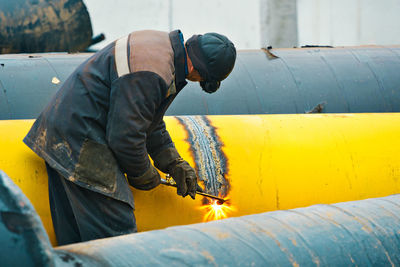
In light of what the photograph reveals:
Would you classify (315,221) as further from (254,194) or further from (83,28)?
(83,28)

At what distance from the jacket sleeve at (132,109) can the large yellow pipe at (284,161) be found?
1.40ft

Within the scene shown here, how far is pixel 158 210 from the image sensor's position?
2.34 meters

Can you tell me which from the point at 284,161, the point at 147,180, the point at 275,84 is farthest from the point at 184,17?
the point at 147,180

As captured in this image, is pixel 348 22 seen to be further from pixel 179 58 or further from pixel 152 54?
pixel 152 54

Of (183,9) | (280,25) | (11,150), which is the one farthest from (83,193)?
(183,9)

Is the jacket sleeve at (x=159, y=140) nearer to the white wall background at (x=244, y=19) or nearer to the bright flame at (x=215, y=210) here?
the bright flame at (x=215, y=210)

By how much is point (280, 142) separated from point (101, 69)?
3.29ft

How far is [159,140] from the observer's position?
229 cm

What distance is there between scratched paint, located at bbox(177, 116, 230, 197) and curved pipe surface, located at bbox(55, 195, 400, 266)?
0.64m

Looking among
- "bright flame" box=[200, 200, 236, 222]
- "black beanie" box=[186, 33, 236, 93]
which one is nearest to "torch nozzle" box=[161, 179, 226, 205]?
"bright flame" box=[200, 200, 236, 222]

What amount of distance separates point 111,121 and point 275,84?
175 cm

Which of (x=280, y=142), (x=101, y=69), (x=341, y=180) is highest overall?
(x=101, y=69)

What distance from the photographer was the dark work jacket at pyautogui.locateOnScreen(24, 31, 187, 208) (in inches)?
75.0

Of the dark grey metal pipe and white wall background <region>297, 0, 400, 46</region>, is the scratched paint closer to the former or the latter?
the dark grey metal pipe
